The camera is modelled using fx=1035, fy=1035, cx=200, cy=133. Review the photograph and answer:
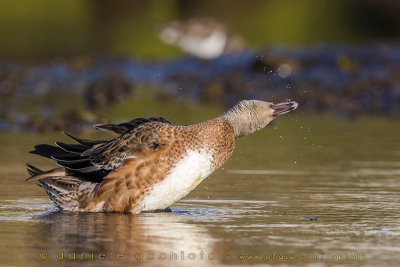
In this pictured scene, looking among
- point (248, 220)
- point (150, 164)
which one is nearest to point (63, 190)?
point (150, 164)

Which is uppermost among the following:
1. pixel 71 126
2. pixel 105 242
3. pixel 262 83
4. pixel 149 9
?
pixel 149 9

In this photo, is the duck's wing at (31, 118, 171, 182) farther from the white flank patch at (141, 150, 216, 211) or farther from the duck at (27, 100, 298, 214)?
the white flank patch at (141, 150, 216, 211)

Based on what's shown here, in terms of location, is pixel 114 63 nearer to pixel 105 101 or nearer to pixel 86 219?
pixel 105 101

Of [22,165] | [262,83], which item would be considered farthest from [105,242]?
[262,83]

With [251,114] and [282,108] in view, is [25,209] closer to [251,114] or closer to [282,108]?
[251,114]

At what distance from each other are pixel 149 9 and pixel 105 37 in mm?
6898

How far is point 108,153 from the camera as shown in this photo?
910 cm

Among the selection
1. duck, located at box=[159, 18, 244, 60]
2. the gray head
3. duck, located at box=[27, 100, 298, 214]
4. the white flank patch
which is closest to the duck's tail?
duck, located at box=[27, 100, 298, 214]

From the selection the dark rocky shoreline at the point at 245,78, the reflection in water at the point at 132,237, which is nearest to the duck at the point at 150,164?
the reflection in water at the point at 132,237

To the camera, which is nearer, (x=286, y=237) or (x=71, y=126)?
(x=286, y=237)

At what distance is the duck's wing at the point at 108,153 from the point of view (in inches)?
354

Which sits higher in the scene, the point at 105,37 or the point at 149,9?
the point at 149,9

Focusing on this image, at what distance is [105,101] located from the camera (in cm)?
1936

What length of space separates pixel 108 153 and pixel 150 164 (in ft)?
1.48
